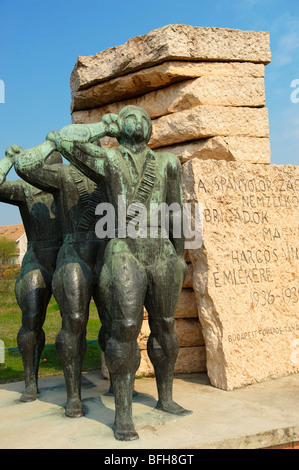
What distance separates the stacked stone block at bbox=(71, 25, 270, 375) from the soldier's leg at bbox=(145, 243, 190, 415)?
4.93 ft

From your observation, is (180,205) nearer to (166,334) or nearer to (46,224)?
(166,334)


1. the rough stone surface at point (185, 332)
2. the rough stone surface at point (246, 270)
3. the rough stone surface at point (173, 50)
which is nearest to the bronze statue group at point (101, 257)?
the rough stone surface at point (246, 270)

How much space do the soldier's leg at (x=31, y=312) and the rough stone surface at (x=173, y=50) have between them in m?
2.43

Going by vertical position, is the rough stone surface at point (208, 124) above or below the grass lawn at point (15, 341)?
above

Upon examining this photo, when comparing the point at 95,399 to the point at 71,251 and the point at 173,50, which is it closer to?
the point at 71,251

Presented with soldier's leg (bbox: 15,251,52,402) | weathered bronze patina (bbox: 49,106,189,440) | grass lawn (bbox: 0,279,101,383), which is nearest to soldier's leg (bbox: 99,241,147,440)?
weathered bronze patina (bbox: 49,106,189,440)

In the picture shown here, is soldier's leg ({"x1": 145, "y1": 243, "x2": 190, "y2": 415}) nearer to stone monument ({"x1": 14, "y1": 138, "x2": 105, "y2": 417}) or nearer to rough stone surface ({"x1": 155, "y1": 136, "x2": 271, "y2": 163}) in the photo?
stone monument ({"x1": 14, "y1": 138, "x2": 105, "y2": 417})

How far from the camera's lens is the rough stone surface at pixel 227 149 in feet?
16.0

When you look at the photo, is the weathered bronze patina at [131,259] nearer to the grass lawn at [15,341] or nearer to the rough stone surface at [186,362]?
the rough stone surface at [186,362]

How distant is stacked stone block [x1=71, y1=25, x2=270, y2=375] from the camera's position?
4.90m

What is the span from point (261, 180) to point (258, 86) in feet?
3.85

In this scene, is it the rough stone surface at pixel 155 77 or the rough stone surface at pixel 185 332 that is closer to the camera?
the rough stone surface at pixel 155 77

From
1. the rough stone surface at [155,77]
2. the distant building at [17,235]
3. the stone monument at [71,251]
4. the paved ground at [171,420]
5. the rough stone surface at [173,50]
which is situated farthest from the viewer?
the distant building at [17,235]

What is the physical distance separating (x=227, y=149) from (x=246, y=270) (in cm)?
132
